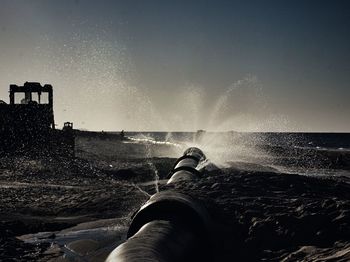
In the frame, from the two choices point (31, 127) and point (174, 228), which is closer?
point (174, 228)

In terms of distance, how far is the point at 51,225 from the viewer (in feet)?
26.4

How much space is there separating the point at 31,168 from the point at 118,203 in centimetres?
926

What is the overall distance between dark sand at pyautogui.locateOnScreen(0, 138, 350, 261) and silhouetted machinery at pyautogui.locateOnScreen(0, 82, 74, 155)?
471 inches

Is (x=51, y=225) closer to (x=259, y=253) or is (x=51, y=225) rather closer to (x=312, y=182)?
(x=259, y=253)

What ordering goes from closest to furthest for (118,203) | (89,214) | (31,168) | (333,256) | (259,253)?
(333,256)
(259,253)
(89,214)
(118,203)
(31,168)

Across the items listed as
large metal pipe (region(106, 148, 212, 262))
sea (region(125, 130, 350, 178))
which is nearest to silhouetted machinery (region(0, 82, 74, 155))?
sea (region(125, 130, 350, 178))

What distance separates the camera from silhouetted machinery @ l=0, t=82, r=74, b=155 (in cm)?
2425

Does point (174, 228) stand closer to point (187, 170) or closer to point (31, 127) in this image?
point (187, 170)

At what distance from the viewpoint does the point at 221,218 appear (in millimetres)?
7340

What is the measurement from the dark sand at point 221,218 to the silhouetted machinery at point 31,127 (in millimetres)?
11965

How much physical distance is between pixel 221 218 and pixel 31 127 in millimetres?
20481

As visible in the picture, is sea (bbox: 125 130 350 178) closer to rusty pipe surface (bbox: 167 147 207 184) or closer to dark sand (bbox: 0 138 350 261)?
rusty pipe surface (bbox: 167 147 207 184)

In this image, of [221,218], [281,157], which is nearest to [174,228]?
[221,218]

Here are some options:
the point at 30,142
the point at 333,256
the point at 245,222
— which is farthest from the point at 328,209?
A: the point at 30,142
